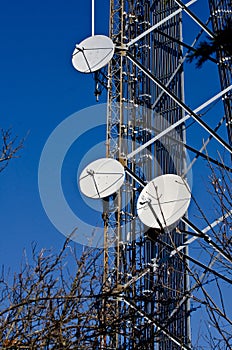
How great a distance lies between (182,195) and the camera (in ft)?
36.7

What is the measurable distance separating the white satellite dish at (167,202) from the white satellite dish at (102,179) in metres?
0.83

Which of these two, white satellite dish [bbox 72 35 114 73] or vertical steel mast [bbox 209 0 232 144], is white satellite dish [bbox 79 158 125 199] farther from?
vertical steel mast [bbox 209 0 232 144]

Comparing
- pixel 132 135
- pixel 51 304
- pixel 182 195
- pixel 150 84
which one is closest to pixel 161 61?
pixel 150 84

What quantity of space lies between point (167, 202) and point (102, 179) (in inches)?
56.4

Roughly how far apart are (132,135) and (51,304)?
7.03 meters

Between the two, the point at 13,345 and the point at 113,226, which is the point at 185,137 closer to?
the point at 113,226

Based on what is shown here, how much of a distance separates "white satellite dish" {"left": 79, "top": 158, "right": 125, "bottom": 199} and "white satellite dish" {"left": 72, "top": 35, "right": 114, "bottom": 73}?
1.95 metres

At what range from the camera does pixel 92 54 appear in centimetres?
1320

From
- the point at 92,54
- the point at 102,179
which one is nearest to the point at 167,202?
the point at 102,179

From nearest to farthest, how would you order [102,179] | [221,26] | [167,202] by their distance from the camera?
[167,202] < [102,179] < [221,26]

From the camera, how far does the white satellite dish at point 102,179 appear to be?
479 inches

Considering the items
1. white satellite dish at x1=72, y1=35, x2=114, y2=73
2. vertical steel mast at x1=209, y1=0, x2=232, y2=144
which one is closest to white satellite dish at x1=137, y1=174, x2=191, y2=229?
vertical steel mast at x1=209, y1=0, x2=232, y2=144

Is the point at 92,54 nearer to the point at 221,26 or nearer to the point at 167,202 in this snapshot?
the point at 221,26

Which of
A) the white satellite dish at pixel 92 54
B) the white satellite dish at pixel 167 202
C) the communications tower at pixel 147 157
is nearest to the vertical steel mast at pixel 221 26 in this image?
the communications tower at pixel 147 157
